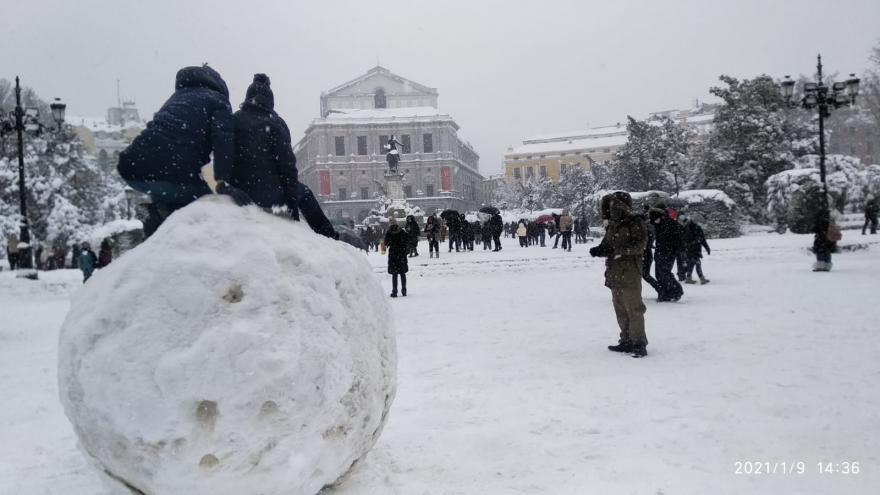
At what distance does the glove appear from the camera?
3.13m

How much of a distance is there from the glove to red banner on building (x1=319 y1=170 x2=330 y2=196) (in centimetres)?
7088

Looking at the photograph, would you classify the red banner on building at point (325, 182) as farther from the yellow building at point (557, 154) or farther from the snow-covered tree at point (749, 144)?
the snow-covered tree at point (749, 144)

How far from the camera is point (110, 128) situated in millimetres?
86812

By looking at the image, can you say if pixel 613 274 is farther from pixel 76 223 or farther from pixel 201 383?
pixel 76 223

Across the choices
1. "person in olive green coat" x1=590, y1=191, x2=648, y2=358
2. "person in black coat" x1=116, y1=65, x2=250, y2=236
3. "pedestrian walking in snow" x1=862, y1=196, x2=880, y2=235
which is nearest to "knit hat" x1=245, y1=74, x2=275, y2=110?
"person in black coat" x1=116, y1=65, x2=250, y2=236


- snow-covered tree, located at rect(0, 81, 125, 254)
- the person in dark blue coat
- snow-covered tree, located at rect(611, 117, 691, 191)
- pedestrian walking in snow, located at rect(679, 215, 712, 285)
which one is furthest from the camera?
snow-covered tree, located at rect(611, 117, 691, 191)

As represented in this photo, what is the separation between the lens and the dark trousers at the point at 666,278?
978cm

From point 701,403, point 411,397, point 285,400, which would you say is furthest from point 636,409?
point 285,400

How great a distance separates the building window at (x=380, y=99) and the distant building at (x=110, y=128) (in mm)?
28223

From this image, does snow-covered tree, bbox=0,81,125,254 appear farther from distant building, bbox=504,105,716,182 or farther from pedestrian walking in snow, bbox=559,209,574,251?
distant building, bbox=504,105,716,182

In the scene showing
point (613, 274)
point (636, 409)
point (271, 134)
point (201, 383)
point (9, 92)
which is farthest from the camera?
point (9, 92)

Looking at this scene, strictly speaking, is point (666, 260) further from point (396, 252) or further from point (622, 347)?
point (396, 252)

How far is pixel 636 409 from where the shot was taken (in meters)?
4.50

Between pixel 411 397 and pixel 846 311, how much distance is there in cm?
616
